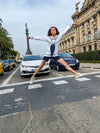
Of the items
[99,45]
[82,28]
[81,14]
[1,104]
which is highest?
[81,14]

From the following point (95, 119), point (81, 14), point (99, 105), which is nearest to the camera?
point (95, 119)

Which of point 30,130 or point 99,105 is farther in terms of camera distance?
point 99,105

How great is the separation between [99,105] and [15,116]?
1.77 meters

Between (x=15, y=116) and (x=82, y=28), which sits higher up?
(x=82, y=28)

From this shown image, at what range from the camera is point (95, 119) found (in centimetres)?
201

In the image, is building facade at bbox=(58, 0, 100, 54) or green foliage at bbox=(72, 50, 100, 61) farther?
building facade at bbox=(58, 0, 100, 54)

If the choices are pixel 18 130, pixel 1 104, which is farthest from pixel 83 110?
pixel 1 104

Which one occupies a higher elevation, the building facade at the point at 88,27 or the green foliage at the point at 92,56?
the building facade at the point at 88,27

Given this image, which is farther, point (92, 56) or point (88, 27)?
point (88, 27)

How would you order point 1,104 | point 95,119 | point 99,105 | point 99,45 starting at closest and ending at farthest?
point 95,119
point 99,105
point 1,104
point 99,45

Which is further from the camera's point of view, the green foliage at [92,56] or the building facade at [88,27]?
the building facade at [88,27]

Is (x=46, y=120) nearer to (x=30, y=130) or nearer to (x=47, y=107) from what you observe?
(x=30, y=130)

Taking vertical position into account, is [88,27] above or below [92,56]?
above

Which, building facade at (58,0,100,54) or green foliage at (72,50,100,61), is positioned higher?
building facade at (58,0,100,54)
